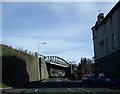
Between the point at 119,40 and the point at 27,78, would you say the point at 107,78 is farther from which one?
the point at 27,78

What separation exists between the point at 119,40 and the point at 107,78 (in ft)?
26.4

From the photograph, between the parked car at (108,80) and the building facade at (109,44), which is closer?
the parked car at (108,80)

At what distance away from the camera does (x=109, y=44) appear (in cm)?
6050

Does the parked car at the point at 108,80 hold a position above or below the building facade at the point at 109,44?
below

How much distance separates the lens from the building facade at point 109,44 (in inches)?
2101

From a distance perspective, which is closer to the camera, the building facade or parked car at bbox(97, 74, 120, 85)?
parked car at bbox(97, 74, 120, 85)

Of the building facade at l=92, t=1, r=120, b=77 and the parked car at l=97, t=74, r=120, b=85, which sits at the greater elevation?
the building facade at l=92, t=1, r=120, b=77

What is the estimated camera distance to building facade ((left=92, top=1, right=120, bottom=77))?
5338 centimetres

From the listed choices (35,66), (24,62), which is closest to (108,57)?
(24,62)

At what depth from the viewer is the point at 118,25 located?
172ft

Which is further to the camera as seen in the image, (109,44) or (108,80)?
(109,44)

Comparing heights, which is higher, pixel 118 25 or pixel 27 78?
pixel 118 25

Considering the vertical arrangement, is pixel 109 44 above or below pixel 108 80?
above

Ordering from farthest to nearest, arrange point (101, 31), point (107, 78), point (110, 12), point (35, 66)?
point (35, 66), point (101, 31), point (110, 12), point (107, 78)
